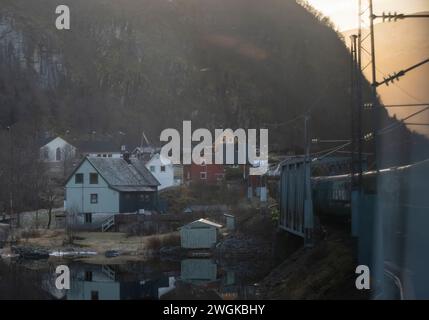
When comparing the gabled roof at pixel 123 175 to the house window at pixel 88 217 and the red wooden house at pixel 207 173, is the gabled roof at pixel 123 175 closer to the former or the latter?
the house window at pixel 88 217

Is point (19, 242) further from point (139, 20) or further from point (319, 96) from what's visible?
point (139, 20)

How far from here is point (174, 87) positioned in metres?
155

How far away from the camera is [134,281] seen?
35812 mm

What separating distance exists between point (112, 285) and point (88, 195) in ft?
98.1

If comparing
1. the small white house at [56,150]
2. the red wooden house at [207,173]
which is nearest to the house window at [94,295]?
the red wooden house at [207,173]

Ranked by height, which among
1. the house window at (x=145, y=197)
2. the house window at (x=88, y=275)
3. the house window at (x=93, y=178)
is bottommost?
the house window at (x=88, y=275)

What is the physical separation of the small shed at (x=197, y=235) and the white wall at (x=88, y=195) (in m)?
16.3

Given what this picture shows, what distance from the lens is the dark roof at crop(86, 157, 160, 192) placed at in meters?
64.3

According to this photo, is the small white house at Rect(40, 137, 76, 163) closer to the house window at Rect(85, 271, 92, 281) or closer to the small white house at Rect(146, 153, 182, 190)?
the small white house at Rect(146, 153, 182, 190)

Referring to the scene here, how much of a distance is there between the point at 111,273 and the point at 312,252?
1276 cm

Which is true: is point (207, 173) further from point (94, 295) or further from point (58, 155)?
point (94, 295)

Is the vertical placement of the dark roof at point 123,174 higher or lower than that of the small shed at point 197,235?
higher

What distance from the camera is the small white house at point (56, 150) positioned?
3814 inches

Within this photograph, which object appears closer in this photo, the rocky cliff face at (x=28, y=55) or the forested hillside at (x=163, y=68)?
the forested hillside at (x=163, y=68)
